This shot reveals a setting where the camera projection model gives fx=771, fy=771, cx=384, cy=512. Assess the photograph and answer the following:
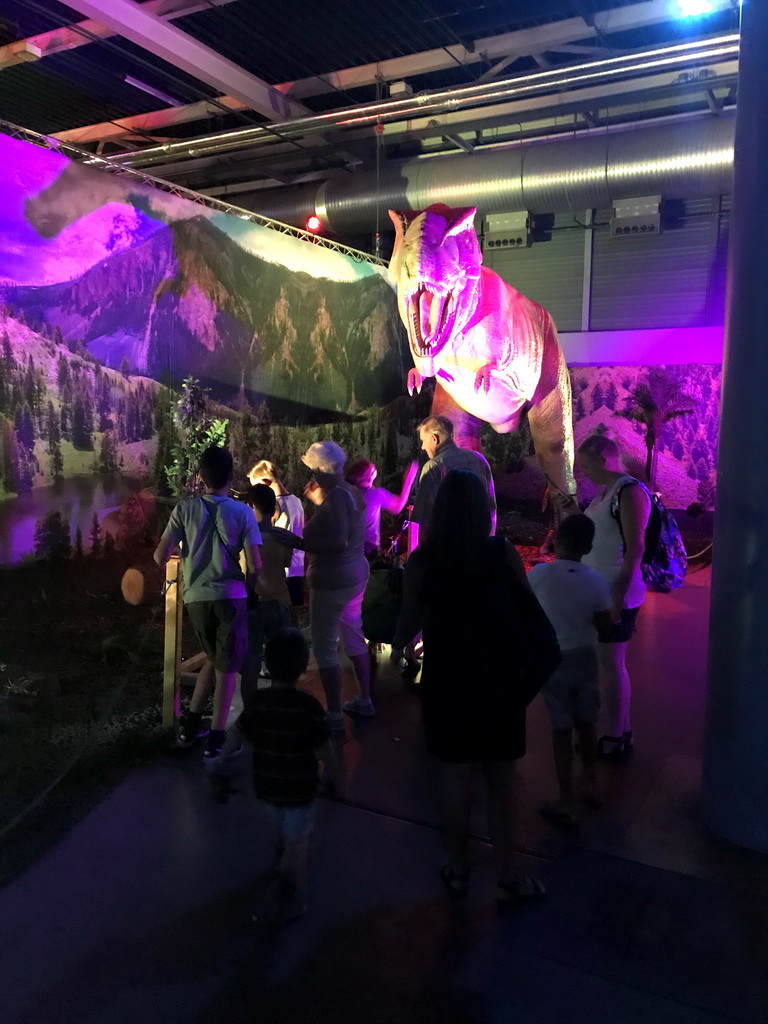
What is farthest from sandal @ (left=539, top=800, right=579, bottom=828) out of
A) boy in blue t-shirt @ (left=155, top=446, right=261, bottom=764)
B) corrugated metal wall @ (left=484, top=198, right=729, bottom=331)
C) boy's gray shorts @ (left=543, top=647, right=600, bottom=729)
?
corrugated metal wall @ (left=484, top=198, right=729, bottom=331)

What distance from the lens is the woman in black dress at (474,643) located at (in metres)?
2.47

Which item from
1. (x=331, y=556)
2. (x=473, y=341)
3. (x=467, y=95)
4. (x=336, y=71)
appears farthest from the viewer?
(x=336, y=71)

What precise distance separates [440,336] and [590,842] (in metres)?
3.53

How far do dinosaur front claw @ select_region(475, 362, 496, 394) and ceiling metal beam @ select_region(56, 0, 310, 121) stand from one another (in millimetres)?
4630

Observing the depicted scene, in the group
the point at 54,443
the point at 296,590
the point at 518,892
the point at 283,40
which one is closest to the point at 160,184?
the point at 283,40

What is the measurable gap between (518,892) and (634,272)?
10.1 metres

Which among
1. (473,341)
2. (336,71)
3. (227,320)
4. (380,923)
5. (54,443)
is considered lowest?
(380,923)

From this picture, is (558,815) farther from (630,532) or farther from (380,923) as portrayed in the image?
(630,532)

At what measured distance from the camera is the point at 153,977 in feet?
7.58

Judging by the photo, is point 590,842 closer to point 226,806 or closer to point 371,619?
point 226,806

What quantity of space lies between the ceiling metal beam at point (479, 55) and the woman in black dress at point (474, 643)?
647cm

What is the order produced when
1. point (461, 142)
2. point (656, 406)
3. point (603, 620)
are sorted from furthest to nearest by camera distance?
point (656, 406), point (461, 142), point (603, 620)

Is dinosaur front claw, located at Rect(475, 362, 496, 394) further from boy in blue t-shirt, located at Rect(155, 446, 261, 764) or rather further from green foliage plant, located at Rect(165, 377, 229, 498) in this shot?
boy in blue t-shirt, located at Rect(155, 446, 261, 764)

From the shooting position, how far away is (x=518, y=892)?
2.67 meters
